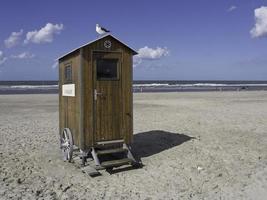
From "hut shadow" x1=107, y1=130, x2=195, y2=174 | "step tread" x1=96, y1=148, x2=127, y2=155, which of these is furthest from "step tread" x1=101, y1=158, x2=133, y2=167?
"step tread" x1=96, y1=148, x2=127, y2=155

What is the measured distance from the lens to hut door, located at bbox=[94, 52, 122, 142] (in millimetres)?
8367

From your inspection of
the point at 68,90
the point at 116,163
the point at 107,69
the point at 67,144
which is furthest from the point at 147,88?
the point at 116,163

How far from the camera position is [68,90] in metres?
9.16

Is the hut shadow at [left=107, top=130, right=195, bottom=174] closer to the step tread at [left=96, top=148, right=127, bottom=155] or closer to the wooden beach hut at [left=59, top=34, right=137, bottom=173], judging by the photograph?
the step tread at [left=96, top=148, right=127, bottom=155]

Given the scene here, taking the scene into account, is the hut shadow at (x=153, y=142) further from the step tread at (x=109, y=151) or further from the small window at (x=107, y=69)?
the small window at (x=107, y=69)

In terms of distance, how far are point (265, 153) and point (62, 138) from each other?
546 centimetres

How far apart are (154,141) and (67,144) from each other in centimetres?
334

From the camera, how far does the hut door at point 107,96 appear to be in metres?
8.37

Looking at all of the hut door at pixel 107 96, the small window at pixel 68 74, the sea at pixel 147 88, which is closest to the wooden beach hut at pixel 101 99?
the hut door at pixel 107 96

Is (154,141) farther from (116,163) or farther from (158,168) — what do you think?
(116,163)

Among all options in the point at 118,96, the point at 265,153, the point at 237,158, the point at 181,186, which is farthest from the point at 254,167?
the point at 118,96

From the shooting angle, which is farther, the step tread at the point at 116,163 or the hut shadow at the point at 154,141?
the hut shadow at the point at 154,141

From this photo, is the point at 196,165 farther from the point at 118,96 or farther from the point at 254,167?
the point at 118,96

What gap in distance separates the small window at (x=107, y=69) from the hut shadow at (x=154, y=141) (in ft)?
7.56
